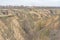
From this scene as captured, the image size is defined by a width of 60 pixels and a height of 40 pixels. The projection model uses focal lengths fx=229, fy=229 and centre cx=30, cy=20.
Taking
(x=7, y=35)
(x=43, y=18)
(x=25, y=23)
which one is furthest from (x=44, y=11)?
(x=7, y=35)

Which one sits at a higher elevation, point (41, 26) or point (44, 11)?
point (44, 11)

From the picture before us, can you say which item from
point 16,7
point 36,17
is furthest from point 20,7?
point 36,17

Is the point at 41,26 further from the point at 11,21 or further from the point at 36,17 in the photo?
the point at 11,21
